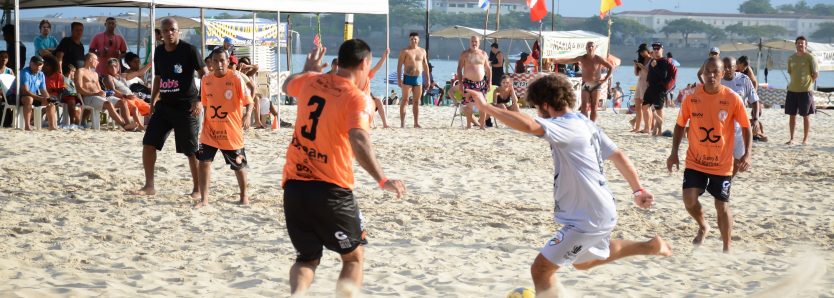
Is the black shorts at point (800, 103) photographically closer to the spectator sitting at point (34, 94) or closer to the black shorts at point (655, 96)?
the black shorts at point (655, 96)

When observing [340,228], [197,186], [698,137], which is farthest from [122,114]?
[340,228]

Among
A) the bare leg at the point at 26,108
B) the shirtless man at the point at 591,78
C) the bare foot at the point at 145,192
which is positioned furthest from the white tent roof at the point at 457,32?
the bare foot at the point at 145,192

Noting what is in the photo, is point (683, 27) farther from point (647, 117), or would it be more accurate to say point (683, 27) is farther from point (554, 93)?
point (554, 93)

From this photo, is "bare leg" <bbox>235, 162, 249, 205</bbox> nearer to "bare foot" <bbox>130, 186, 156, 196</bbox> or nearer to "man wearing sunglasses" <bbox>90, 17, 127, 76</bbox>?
"bare foot" <bbox>130, 186, 156, 196</bbox>

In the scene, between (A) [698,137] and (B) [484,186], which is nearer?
(A) [698,137]

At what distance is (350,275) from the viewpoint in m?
4.34

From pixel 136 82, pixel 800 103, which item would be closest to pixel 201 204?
pixel 136 82

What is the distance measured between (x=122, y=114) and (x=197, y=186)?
5858 millimetres

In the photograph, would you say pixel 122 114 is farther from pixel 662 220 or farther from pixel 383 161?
pixel 662 220

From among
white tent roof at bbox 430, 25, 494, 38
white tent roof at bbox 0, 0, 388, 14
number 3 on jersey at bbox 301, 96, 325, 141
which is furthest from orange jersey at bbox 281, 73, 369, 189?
white tent roof at bbox 430, 25, 494, 38

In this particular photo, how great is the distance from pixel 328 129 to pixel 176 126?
3925 millimetres

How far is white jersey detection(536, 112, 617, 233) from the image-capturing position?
4293mm

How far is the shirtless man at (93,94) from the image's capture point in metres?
13.2

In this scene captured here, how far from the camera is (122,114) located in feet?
44.0
